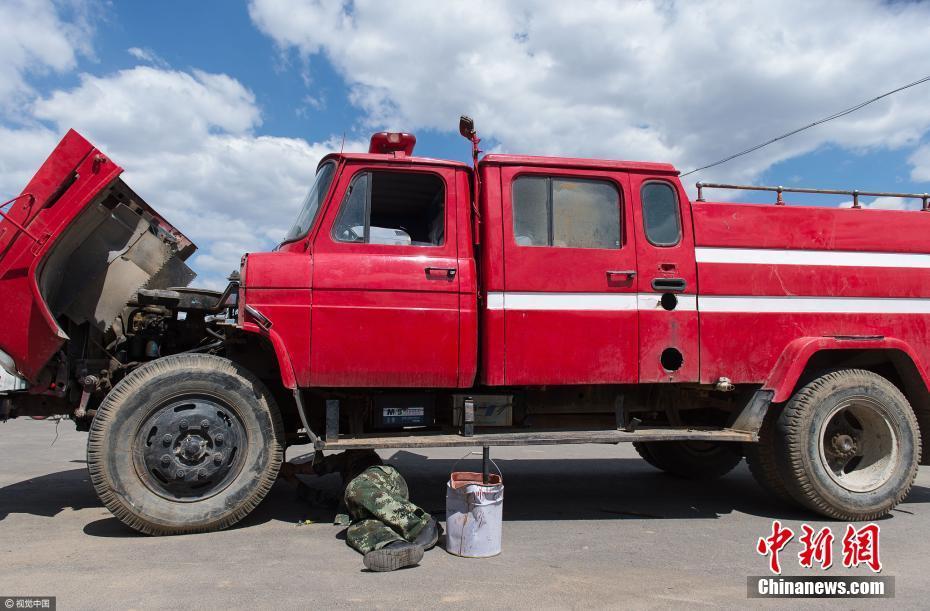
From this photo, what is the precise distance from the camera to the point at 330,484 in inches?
236

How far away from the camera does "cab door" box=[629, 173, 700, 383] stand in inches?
188

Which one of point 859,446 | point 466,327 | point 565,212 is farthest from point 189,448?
point 859,446

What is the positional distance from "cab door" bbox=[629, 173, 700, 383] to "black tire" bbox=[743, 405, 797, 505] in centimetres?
80

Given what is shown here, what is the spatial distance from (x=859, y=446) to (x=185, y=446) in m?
5.30

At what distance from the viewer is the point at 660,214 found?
4.96m

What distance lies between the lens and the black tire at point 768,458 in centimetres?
494

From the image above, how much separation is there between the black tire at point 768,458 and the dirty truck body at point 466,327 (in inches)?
0.6

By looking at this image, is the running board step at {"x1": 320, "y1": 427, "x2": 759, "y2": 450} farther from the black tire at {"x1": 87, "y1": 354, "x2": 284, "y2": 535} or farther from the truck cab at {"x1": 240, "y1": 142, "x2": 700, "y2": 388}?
the black tire at {"x1": 87, "y1": 354, "x2": 284, "y2": 535}

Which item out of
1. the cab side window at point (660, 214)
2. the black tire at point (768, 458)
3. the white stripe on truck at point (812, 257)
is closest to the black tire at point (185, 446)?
the cab side window at point (660, 214)

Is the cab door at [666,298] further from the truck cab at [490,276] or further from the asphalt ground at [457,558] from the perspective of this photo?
the asphalt ground at [457,558]

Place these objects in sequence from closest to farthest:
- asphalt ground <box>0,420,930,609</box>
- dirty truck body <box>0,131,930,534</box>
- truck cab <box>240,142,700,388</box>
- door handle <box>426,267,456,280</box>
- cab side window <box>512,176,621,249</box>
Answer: asphalt ground <box>0,420,930,609</box> < dirty truck body <box>0,131,930,534</box> < truck cab <box>240,142,700,388</box> < door handle <box>426,267,456,280</box> < cab side window <box>512,176,621,249</box>

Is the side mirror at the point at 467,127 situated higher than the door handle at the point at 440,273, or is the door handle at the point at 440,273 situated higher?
the side mirror at the point at 467,127

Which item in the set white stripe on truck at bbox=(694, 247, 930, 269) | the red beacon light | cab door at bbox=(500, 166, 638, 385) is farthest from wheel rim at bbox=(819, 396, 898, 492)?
the red beacon light

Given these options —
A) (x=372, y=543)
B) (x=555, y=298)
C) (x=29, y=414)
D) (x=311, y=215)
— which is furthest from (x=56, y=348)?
(x=555, y=298)
